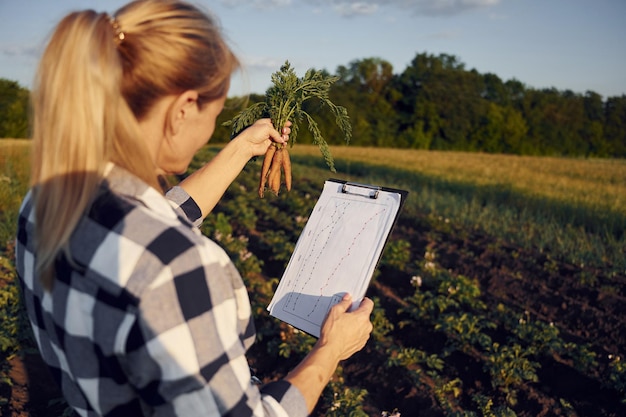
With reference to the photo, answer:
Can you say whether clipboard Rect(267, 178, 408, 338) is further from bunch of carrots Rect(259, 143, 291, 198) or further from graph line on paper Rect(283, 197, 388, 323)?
bunch of carrots Rect(259, 143, 291, 198)

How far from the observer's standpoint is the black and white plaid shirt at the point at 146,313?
1.12 metres

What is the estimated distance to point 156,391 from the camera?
3.76ft

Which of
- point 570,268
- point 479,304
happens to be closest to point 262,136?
point 479,304

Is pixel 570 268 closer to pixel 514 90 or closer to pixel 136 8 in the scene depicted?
pixel 136 8

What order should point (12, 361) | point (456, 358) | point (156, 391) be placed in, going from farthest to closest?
1. point (456, 358)
2. point (12, 361)
3. point (156, 391)

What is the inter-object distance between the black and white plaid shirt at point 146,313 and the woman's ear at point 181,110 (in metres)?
0.17

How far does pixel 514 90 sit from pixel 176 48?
6976 cm

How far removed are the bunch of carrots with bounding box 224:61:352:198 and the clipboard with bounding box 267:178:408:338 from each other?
341 mm

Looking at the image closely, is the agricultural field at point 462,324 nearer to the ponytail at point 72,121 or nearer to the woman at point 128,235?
the woman at point 128,235

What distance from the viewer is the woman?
3.68 feet

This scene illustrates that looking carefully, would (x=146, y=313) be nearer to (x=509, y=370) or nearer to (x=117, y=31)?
(x=117, y=31)

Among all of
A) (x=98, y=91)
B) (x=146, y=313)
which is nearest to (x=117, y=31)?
(x=98, y=91)

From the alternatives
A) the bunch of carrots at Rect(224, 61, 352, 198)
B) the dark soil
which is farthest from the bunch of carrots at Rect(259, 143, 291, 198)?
the dark soil

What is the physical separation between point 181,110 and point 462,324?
398 centimetres
